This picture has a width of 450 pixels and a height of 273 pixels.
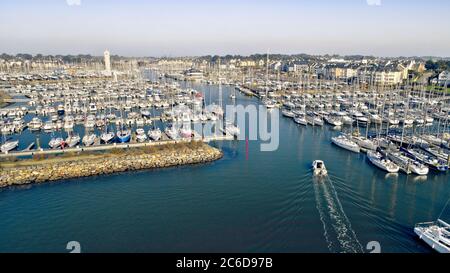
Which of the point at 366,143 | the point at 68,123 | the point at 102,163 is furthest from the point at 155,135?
the point at 366,143

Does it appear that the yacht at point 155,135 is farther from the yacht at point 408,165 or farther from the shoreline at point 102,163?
the yacht at point 408,165

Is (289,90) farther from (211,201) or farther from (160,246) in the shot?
(160,246)

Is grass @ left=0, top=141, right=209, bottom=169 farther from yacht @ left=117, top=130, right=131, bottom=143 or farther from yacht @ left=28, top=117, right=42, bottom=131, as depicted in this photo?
yacht @ left=28, top=117, right=42, bottom=131

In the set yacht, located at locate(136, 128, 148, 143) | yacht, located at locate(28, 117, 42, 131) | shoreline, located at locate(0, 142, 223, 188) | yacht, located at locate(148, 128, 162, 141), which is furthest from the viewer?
yacht, located at locate(28, 117, 42, 131)

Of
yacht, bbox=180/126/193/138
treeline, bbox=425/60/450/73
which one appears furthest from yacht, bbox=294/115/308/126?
treeline, bbox=425/60/450/73

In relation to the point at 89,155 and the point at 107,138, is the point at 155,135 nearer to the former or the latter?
the point at 107,138

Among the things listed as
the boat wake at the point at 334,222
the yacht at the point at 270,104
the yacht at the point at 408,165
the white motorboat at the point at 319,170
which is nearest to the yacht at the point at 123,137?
the white motorboat at the point at 319,170

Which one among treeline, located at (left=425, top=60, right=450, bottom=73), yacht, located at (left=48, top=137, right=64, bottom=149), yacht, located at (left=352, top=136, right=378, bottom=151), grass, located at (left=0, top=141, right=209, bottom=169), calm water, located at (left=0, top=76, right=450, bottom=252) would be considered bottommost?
calm water, located at (left=0, top=76, right=450, bottom=252)
